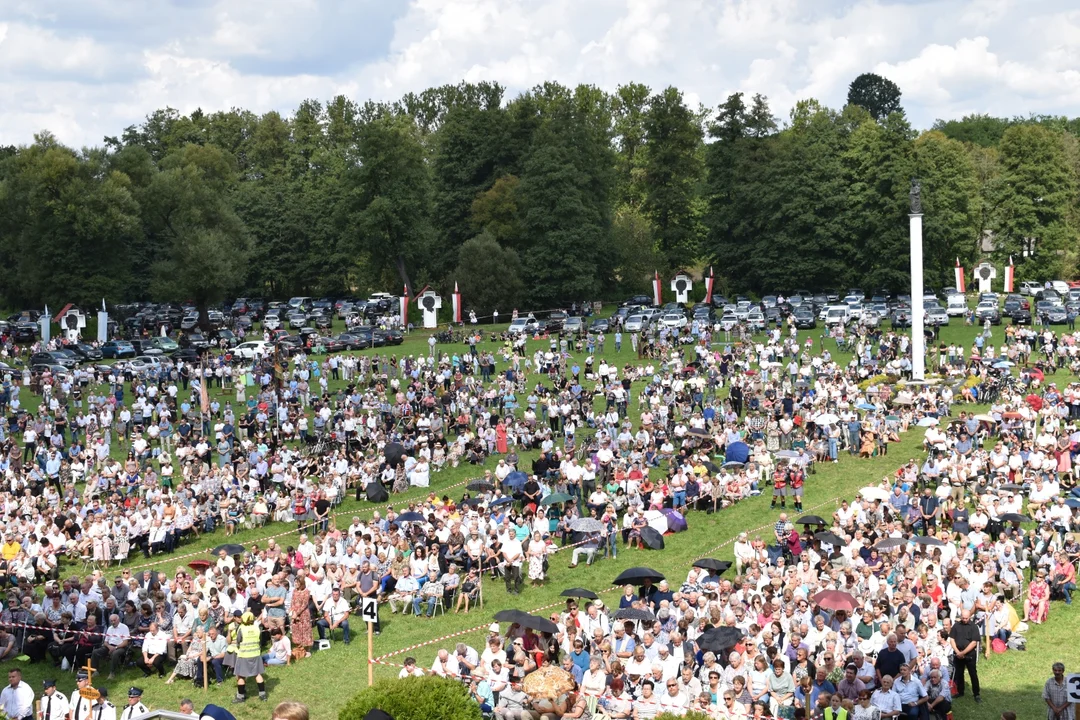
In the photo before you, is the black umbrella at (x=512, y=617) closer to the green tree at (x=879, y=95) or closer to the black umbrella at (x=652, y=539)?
the black umbrella at (x=652, y=539)

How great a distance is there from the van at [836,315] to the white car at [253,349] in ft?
79.2

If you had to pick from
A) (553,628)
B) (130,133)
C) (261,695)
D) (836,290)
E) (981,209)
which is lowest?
(261,695)

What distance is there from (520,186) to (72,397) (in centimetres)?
3388

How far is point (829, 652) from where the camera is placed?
1428 cm

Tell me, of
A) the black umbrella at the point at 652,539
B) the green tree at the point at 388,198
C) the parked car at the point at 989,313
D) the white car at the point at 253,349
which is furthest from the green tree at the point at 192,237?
the black umbrella at the point at 652,539

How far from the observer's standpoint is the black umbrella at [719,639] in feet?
48.1

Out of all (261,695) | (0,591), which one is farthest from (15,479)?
(261,695)

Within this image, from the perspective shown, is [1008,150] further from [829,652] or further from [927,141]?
[829,652]

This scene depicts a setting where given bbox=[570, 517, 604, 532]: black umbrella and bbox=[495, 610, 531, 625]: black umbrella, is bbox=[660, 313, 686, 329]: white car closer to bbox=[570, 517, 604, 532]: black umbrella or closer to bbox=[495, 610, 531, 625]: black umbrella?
bbox=[570, 517, 604, 532]: black umbrella

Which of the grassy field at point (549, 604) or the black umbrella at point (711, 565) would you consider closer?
the grassy field at point (549, 604)

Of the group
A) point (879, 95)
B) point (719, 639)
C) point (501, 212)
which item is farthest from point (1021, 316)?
point (879, 95)

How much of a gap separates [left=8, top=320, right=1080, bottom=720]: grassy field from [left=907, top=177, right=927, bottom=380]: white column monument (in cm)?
890

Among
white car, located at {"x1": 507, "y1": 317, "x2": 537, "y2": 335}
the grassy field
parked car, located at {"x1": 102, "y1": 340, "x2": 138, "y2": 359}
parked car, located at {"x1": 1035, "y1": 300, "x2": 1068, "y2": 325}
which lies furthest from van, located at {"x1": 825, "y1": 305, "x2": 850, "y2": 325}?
parked car, located at {"x1": 102, "y1": 340, "x2": 138, "y2": 359}

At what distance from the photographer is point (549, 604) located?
19.3 m
